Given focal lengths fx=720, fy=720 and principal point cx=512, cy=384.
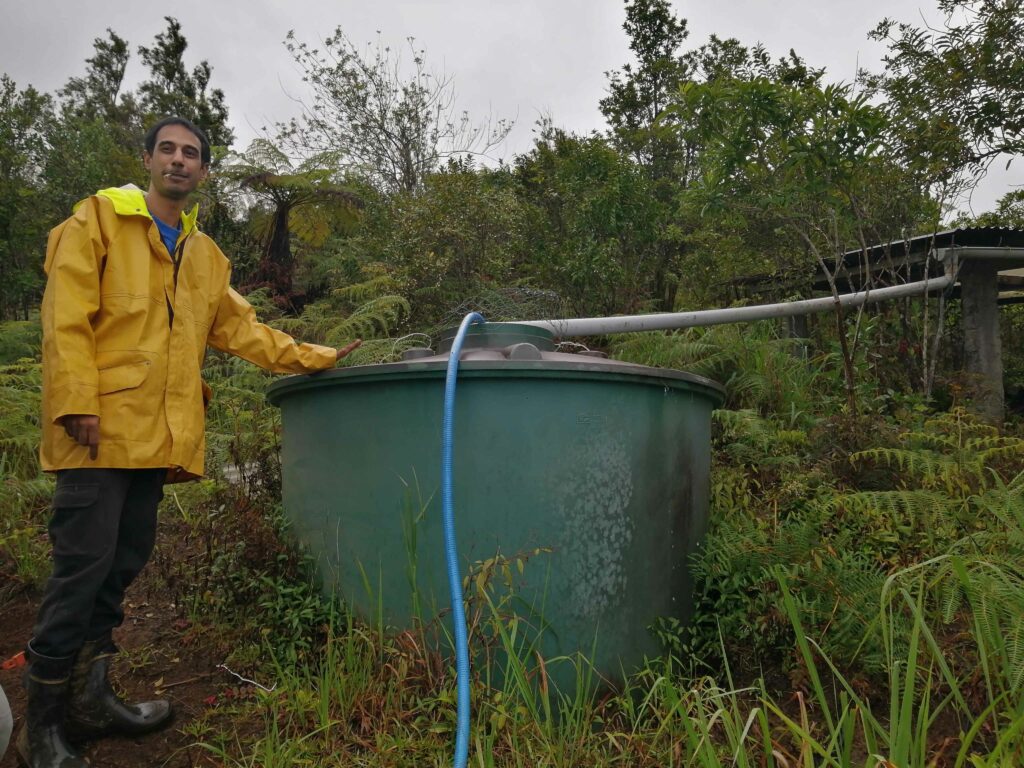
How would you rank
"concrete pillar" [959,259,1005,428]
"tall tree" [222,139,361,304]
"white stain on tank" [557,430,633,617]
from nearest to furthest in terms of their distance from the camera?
"white stain on tank" [557,430,633,617] → "concrete pillar" [959,259,1005,428] → "tall tree" [222,139,361,304]

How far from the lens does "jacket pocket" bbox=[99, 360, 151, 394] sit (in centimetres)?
198

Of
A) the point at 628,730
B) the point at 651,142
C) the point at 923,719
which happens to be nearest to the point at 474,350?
the point at 628,730

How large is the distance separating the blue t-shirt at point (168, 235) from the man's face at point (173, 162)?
9cm

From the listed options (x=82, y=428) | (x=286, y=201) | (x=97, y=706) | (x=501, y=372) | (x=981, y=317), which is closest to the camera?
(x=82, y=428)

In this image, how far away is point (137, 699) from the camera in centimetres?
245

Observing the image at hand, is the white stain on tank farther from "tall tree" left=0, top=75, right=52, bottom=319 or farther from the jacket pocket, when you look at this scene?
"tall tree" left=0, top=75, right=52, bottom=319

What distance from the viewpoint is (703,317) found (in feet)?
15.2

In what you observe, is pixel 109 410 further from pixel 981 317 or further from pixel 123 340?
pixel 981 317

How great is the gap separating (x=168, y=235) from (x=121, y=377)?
1.67 ft

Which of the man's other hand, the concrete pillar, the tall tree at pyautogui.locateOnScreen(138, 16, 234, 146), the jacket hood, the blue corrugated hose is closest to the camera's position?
the blue corrugated hose

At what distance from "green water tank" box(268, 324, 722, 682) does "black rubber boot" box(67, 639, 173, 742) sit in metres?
0.69

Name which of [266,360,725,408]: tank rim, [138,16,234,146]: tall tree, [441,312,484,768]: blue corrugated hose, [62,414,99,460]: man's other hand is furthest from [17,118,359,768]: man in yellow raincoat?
[138,16,234,146]: tall tree

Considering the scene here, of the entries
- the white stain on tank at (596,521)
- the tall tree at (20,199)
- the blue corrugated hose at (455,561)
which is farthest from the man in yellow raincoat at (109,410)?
the tall tree at (20,199)

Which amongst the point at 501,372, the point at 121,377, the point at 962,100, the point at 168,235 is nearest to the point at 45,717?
the point at 121,377
